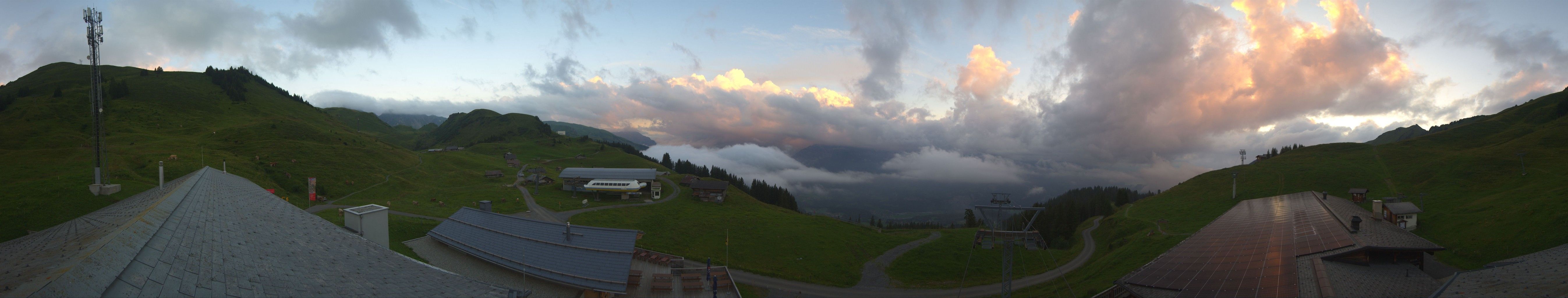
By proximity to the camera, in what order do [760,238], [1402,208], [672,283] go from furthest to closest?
[760,238] → [1402,208] → [672,283]

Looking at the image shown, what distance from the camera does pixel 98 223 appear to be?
15.2 meters

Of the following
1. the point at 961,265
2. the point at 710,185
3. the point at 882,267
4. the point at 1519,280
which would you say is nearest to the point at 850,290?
the point at 882,267

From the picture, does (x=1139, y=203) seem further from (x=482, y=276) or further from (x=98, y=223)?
(x=98, y=223)

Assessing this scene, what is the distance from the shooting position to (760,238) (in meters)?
63.4

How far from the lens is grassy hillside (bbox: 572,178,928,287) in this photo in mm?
52547

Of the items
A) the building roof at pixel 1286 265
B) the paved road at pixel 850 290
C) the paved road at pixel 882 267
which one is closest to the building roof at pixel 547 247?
the paved road at pixel 850 290

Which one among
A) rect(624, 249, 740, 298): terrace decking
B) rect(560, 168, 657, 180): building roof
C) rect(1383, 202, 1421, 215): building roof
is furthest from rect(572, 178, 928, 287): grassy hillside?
rect(1383, 202, 1421, 215): building roof

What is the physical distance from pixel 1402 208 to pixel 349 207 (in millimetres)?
110957

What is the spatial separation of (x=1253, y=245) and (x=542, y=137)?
660 feet

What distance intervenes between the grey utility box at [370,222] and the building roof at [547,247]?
322 cm

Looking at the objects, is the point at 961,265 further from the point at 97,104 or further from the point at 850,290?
the point at 97,104

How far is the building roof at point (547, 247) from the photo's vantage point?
91.7 ft

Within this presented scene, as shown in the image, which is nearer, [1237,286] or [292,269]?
[292,269]

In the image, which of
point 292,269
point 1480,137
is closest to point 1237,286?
point 292,269
